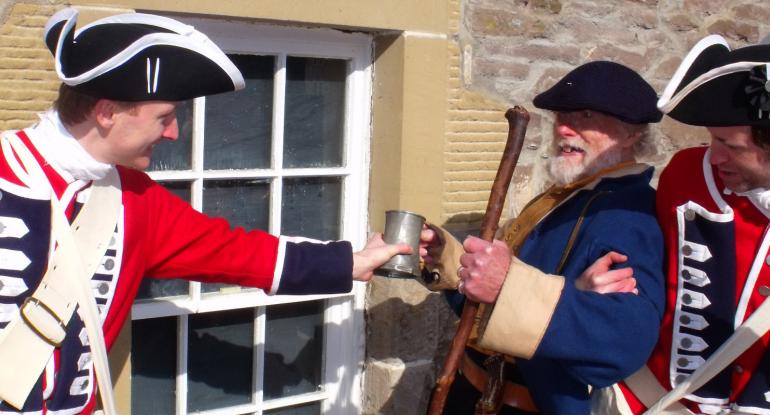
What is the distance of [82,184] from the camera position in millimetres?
2521

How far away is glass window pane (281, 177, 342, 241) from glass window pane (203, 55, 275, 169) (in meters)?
0.18

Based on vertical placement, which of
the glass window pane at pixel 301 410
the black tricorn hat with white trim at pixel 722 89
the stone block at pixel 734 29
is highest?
the stone block at pixel 734 29

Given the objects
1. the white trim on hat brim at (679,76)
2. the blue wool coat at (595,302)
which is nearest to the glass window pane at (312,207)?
the blue wool coat at (595,302)

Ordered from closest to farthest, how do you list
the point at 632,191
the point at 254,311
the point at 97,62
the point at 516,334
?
the point at 97,62, the point at 516,334, the point at 632,191, the point at 254,311

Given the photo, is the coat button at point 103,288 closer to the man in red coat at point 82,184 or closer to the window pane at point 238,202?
the man in red coat at point 82,184

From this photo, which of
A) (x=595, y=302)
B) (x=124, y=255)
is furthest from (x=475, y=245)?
(x=124, y=255)

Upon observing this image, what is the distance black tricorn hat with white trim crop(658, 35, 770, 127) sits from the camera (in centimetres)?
247

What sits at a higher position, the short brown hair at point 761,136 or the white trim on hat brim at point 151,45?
the white trim on hat brim at point 151,45

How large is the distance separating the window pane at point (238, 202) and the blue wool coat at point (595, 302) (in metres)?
1.09

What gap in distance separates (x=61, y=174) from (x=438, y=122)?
1795 mm

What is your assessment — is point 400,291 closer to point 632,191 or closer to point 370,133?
point 370,133

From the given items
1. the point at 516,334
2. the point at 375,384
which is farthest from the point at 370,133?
the point at 516,334

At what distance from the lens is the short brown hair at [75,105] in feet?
8.07

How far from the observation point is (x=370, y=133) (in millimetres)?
3973
